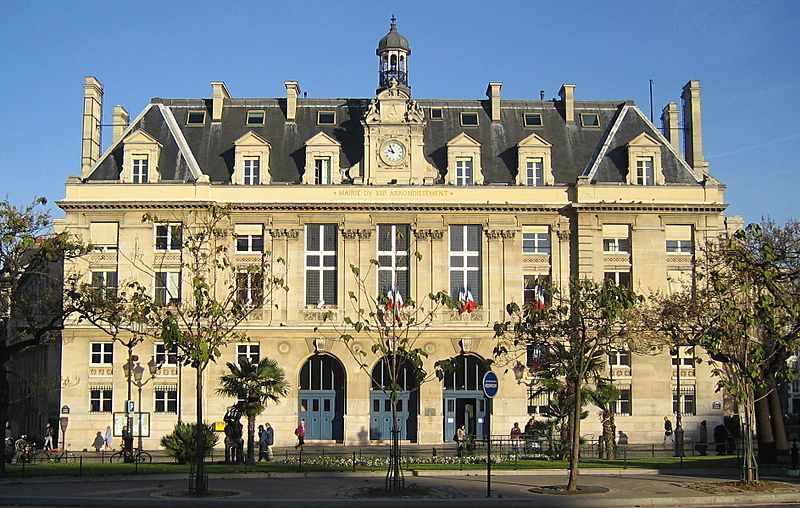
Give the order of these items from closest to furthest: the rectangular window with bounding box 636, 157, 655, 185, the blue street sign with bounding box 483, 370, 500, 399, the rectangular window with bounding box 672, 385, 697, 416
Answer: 1. the blue street sign with bounding box 483, 370, 500, 399
2. the rectangular window with bounding box 672, 385, 697, 416
3. the rectangular window with bounding box 636, 157, 655, 185

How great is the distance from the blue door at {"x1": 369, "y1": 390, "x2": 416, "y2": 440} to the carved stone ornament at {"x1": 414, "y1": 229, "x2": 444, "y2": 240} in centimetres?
1012

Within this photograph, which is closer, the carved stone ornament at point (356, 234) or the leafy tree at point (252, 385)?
the leafy tree at point (252, 385)

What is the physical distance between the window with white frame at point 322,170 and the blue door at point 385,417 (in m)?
14.1

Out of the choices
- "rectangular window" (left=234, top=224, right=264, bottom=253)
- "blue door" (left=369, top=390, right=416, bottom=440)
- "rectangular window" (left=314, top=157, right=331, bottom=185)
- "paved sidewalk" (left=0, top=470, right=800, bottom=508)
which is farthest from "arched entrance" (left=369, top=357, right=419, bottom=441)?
"paved sidewalk" (left=0, top=470, right=800, bottom=508)

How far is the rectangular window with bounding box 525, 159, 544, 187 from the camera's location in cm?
6844

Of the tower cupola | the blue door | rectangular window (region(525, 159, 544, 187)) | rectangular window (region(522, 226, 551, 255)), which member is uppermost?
the tower cupola

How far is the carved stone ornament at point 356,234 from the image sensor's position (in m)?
67.0

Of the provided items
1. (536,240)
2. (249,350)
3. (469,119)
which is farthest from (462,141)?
(249,350)

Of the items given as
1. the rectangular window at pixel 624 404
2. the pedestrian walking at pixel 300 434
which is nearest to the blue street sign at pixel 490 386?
the pedestrian walking at pixel 300 434

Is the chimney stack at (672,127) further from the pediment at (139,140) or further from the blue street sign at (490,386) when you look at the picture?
the blue street sign at (490,386)

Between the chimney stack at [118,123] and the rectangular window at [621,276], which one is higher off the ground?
the chimney stack at [118,123]

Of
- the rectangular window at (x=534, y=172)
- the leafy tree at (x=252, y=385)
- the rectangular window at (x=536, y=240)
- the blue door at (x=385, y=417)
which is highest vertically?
the rectangular window at (x=534, y=172)

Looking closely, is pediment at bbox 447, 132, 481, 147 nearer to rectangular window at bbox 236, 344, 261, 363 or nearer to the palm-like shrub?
rectangular window at bbox 236, 344, 261, 363

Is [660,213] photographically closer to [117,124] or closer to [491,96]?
[491,96]
